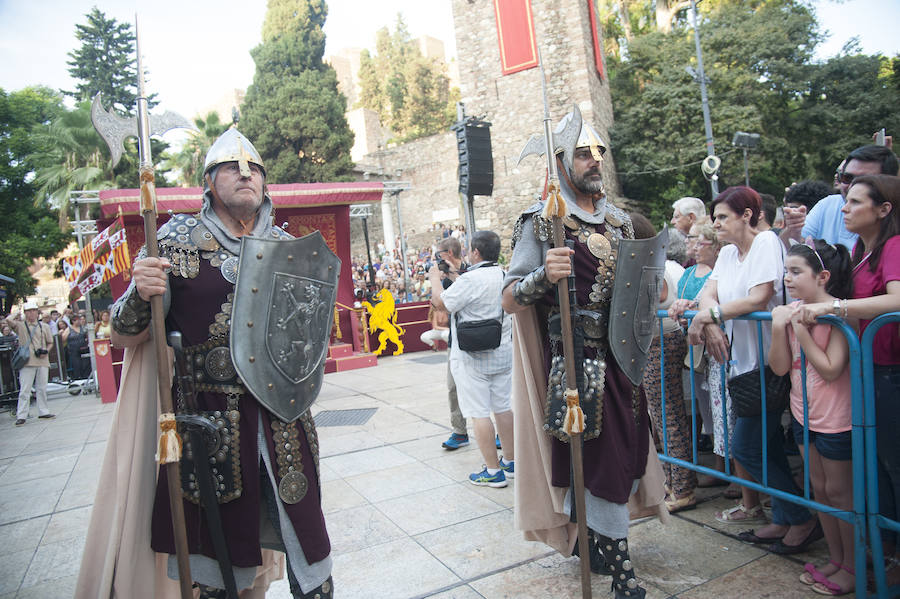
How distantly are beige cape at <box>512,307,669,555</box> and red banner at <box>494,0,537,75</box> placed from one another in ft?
75.8

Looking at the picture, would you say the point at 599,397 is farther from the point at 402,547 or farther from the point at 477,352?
the point at 477,352

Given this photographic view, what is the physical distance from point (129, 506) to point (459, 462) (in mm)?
2967

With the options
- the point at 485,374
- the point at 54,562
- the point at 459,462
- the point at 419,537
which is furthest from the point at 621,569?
the point at 54,562

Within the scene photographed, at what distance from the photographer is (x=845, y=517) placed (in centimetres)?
248

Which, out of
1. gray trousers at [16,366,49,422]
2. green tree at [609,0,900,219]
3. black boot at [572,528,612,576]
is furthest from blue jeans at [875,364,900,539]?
green tree at [609,0,900,219]

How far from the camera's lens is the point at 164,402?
192cm

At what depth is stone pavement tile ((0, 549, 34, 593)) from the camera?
3.30 m

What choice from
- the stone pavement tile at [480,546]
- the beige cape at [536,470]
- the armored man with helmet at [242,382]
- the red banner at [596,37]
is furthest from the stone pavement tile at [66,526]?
the red banner at [596,37]

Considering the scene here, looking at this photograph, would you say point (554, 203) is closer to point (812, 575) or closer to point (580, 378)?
point (580, 378)

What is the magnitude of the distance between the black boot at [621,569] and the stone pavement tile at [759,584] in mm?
291

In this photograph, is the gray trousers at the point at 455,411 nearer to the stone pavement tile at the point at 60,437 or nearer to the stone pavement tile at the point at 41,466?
the stone pavement tile at the point at 41,466

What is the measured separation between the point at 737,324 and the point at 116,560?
3.01m

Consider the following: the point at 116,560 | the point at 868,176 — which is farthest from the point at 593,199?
the point at 116,560

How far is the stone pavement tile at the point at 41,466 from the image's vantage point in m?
5.63
